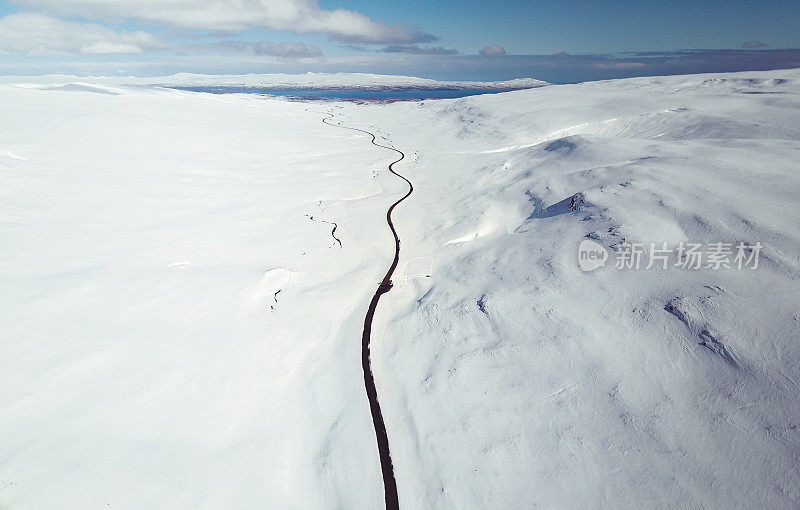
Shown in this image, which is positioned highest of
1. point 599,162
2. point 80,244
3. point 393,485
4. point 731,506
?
point 599,162

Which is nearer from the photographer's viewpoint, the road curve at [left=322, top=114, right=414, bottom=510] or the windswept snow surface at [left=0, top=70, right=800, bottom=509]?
the windswept snow surface at [left=0, top=70, right=800, bottom=509]

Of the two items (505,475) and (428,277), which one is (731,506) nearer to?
(505,475)

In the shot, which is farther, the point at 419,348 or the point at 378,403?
the point at 419,348

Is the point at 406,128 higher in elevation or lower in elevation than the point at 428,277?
higher

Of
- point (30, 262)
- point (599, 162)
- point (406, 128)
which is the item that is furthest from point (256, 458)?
point (406, 128)

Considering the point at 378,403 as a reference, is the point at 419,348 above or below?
above

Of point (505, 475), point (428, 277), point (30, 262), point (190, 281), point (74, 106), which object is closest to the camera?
point (505, 475)

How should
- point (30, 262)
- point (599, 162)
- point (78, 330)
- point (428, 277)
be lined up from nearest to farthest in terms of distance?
point (78, 330) < point (30, 262) < point (428, 277) < point (599, 162)

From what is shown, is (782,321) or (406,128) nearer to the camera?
(782,321)
